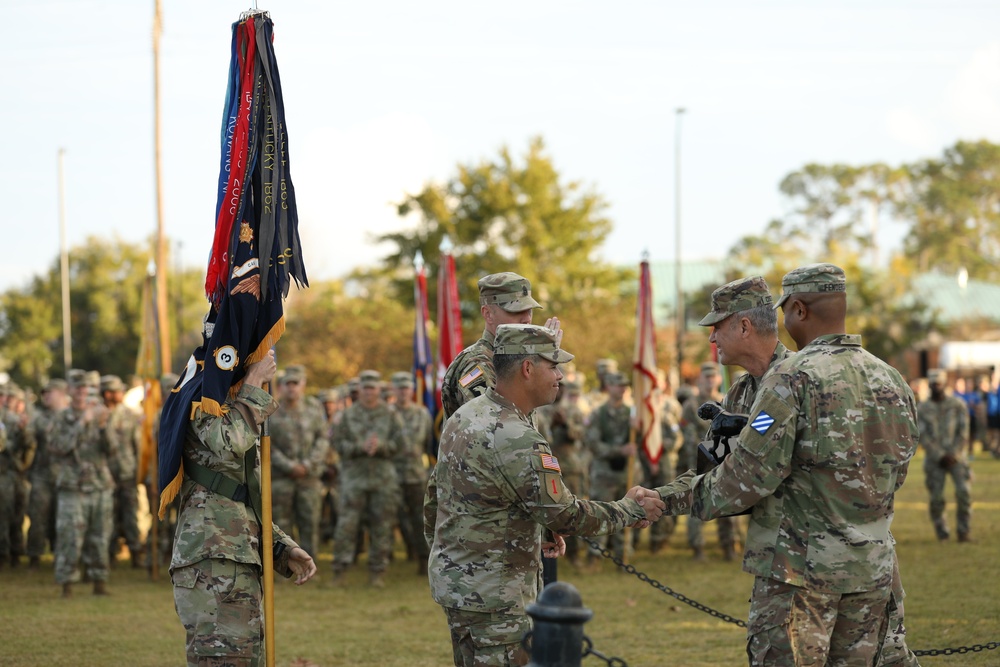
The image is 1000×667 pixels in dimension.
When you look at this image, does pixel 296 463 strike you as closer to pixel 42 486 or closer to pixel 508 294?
pixel 42 486

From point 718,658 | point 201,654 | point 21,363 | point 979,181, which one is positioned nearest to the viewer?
point 201,654

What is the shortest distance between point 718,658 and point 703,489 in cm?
448

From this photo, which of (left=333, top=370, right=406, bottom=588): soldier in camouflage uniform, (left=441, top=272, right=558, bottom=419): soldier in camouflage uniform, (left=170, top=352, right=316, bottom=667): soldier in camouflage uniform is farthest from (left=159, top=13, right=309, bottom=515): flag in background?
(left=333, top=370, right=406, bottom=588): soldier in camouflage uniform

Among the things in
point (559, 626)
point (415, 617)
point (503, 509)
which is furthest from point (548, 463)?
point (415, 617)

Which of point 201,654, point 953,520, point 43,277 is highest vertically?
point 43,277

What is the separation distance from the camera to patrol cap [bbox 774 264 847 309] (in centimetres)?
494

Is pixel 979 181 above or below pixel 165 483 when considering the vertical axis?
above

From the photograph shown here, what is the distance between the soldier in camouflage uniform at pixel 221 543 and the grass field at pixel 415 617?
3704mm

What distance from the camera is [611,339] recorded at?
1743 inches

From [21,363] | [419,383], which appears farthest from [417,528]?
[21,363]

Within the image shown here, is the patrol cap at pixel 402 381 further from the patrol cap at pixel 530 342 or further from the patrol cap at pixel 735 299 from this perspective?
the patrol cap at pixel 530 342

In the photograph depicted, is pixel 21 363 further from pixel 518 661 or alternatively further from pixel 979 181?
pixel 979 181

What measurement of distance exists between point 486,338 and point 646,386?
8335 mm

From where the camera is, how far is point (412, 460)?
14.5 metres
